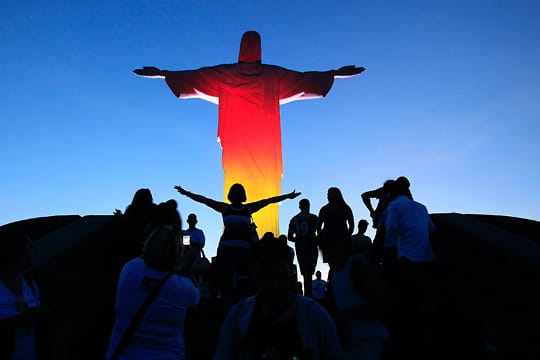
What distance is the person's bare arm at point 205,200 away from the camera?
6.63 m

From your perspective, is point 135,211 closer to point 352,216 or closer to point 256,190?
point 352,216

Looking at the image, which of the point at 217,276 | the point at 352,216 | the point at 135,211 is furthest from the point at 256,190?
the point at 135,211

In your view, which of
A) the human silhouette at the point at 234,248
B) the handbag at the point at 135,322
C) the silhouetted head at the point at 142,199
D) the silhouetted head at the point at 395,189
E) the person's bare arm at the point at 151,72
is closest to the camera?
the handbag at the point at 135,322

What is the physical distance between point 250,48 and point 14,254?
11363 millimetres

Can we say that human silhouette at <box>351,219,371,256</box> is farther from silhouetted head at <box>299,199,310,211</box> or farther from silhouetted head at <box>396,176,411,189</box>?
silhouetted head at <box>396,176,411,189</box>

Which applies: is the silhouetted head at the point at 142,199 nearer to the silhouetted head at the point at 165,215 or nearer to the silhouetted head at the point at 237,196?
the silhouetted head at the point at 165,215

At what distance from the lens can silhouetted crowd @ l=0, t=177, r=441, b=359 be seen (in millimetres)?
2469

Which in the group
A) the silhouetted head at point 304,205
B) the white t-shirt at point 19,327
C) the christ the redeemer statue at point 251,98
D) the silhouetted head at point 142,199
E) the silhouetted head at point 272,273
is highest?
the christ the redeemer statue at point 251,98

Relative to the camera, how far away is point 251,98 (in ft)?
44.0

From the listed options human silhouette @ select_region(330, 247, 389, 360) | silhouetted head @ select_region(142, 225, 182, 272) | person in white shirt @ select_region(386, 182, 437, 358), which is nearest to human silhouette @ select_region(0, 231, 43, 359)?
silhouetted head @ select_region(142, 225, 182, 272)

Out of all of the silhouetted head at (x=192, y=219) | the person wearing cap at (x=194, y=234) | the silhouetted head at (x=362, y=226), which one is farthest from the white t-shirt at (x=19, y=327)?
the silhouetted head at (x=362, y=226)

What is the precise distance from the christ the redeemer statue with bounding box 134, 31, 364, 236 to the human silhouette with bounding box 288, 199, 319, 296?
4529 mm

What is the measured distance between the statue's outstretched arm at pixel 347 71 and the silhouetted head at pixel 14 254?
34.7ft

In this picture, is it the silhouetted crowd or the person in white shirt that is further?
the person in white shirt
